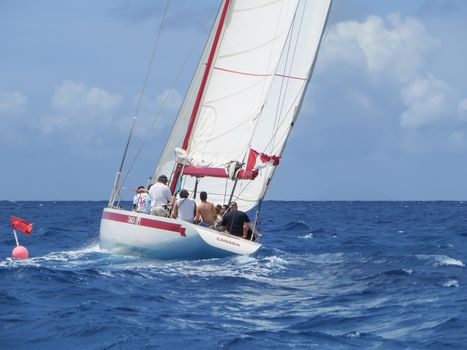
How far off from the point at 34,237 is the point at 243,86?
11.3 m

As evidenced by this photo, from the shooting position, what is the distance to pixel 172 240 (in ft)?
55.2

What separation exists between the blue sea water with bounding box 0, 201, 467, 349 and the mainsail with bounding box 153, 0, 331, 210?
2271 millimetres

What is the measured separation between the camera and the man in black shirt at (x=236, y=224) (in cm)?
1756

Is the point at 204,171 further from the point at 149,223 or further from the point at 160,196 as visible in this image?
the point at 149,223

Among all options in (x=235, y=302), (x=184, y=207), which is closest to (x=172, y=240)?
(x=184, y=207)

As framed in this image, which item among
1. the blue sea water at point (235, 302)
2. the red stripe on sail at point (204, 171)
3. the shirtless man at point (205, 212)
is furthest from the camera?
the red stripe on sail at point (204, 171)

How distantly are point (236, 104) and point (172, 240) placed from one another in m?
4.50

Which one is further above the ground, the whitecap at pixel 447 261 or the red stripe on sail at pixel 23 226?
the whitecap at pixel 447 261

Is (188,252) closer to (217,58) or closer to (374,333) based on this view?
(217,58)

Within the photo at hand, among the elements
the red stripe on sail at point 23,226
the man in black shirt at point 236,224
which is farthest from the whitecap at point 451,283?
the red stripe on sail at point 23,226

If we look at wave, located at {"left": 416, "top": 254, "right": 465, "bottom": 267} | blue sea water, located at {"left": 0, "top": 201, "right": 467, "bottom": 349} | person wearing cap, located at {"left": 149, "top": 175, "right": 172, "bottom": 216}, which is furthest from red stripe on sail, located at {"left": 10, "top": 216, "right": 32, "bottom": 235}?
wave, located at {"left": 416, "top": 254, "right": 465, "bottom": 267}

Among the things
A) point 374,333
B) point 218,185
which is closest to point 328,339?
point 374,333

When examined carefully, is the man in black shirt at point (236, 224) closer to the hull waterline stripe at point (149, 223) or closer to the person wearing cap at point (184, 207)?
the person wearing cap at point (184, 207)

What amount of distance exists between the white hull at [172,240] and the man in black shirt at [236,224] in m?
0.73
